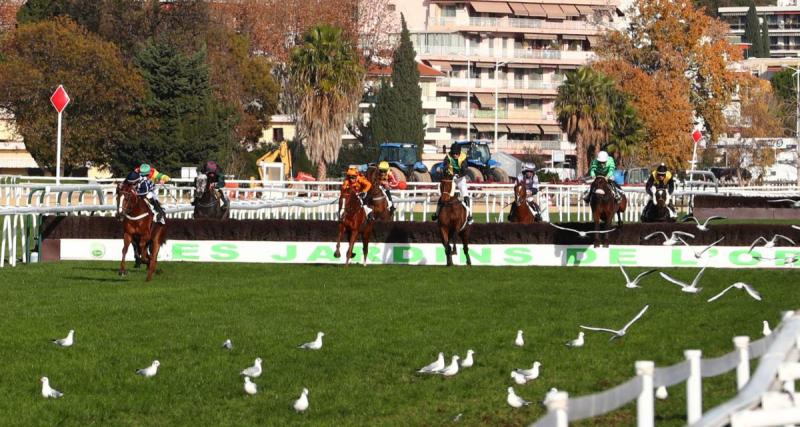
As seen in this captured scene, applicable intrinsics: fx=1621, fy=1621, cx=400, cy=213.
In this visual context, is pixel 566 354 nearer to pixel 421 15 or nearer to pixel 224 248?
pixel 224 248

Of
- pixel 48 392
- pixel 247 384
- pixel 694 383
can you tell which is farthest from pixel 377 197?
pixel 694 383

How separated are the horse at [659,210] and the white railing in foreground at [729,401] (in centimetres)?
2637

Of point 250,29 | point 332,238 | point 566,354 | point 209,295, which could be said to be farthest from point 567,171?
point 566,354

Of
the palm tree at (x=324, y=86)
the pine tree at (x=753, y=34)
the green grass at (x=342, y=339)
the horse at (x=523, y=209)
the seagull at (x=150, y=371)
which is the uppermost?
the pine tree at (x=753, y=34)

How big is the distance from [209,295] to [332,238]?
8571 mm

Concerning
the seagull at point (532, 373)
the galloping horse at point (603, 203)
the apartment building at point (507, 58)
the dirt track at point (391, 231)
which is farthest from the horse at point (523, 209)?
the apartment building at point (507, 58)

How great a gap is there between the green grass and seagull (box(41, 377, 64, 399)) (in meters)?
0.08

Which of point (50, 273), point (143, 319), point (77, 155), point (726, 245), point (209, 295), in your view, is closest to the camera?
point (143, 319)

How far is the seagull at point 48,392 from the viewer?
12.6 metres

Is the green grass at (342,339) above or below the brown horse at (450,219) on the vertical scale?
below

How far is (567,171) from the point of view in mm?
93500

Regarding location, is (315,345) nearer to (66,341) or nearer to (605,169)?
(66,341)

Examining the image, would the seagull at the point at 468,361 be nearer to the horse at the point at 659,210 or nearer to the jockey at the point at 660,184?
the horse at the point at 659,210

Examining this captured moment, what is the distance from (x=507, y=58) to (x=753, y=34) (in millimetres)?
82292
